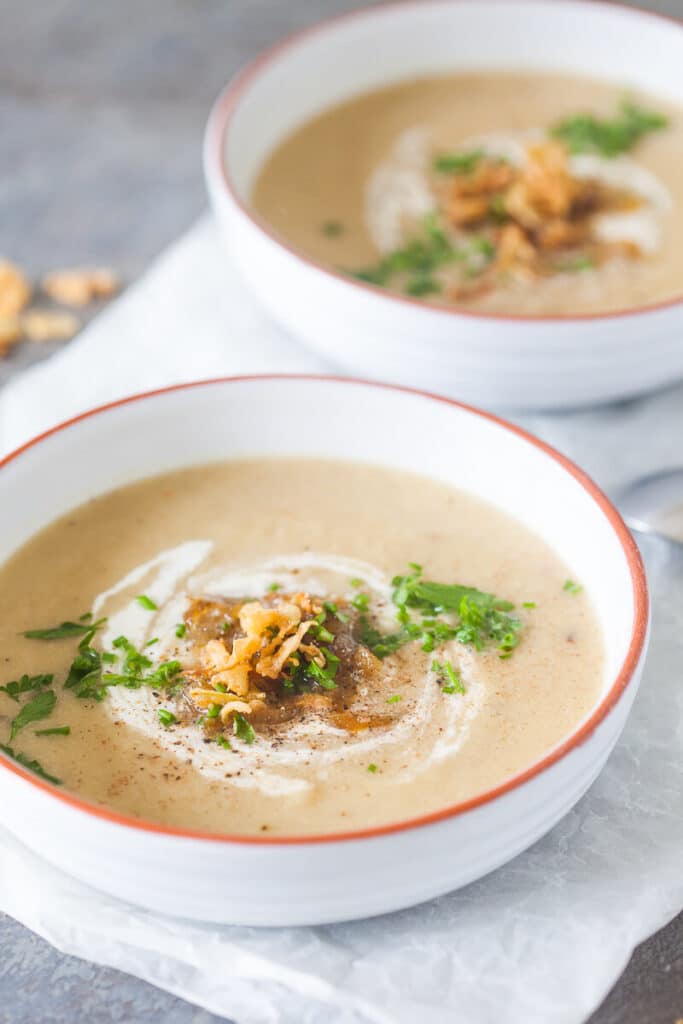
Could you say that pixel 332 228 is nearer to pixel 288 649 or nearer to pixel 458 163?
pixel 458 163

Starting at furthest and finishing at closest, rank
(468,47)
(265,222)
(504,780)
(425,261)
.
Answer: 1. (468,47)
2. (425,261)
3. (265,222)
4. (504,780)

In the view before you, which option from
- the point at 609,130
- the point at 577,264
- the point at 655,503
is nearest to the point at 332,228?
the point at 577,264

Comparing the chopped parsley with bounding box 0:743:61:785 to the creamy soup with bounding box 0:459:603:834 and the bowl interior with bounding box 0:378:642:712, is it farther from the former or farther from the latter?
the bowl interior with bounding box 0:378:642:712

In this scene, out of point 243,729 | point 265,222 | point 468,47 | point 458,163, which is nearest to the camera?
point 243,729

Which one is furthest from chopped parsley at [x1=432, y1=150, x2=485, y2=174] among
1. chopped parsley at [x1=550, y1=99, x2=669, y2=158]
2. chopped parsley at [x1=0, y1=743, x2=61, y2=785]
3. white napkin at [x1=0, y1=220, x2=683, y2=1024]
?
chopped parsley at [x1=0, y1=743, x2=61, y2=785]

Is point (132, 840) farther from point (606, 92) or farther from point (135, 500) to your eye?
point (606, 92)

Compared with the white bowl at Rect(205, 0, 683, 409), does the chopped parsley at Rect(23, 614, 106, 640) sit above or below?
above
